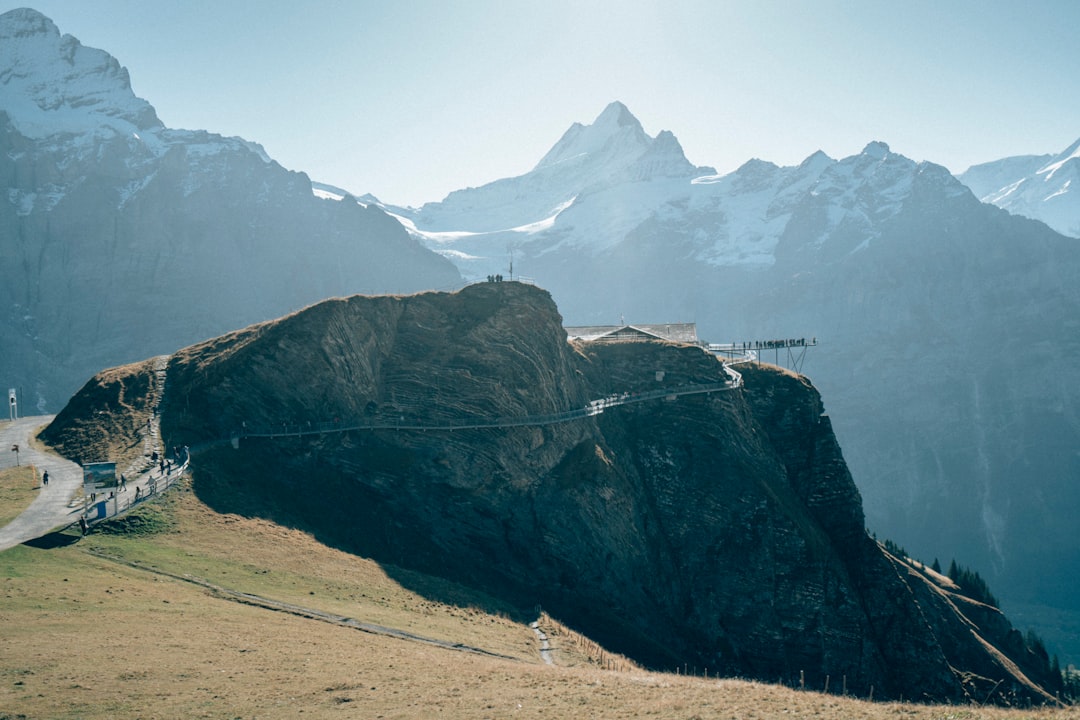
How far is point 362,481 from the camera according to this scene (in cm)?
8138

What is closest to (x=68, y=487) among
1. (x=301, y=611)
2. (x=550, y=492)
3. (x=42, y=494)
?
(x=42, y=494)

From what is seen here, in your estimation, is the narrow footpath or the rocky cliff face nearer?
the narrow footpath

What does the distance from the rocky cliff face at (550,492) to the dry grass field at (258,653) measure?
12.6 metres

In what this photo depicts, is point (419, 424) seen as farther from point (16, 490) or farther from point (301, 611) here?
point (16, 490)

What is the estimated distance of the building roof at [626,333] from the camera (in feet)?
430

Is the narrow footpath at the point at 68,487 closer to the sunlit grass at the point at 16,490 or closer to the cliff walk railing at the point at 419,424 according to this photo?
the sunlit grass at the point at 16,490

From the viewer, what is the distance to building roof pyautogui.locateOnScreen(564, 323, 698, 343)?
430 ft

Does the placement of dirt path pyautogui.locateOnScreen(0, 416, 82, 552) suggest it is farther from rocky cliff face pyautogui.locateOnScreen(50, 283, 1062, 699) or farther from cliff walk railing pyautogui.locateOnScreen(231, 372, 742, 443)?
cliff walk railing pyautogui.locateOnScreen(231, 372, 742, 443)

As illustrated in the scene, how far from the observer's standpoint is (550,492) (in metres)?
89.5

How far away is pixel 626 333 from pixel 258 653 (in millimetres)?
102696

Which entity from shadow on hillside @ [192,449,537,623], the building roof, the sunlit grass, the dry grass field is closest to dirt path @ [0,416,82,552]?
the sunlit grass

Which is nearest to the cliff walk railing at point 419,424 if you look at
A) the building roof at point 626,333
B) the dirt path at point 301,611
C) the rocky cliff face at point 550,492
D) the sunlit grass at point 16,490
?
the rocky cliff face at point 550,492

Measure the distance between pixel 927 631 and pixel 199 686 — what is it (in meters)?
86.9

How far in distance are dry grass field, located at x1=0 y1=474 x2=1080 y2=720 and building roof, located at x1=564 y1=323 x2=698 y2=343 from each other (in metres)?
70.6
